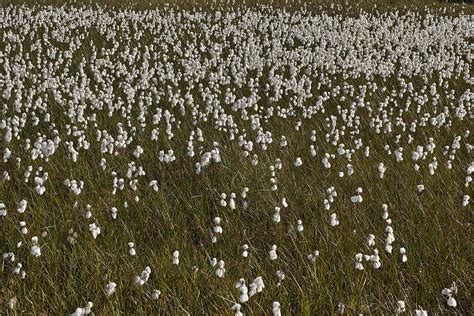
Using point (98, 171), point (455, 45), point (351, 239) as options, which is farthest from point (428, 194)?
point (455, 45)

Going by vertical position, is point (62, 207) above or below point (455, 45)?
below

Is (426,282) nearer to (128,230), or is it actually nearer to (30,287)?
(128,230)

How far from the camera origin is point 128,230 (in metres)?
4.47

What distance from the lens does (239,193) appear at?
17.5 feet

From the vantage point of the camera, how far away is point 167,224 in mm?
4648

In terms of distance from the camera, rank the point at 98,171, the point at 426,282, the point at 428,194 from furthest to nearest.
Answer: the point at 98,171 → the point at 428,194 → the point at 426,282

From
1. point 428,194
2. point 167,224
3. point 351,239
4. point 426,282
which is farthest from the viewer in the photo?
point 428,194

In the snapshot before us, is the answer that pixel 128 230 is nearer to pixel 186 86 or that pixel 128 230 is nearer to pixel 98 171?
pixel 98 171

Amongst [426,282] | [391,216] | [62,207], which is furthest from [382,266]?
[62,207]

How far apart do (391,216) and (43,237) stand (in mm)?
2885

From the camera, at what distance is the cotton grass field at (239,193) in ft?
12.0

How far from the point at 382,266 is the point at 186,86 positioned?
6.02m

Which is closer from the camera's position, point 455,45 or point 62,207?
point 62,207

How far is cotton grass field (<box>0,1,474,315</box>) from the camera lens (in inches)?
144
